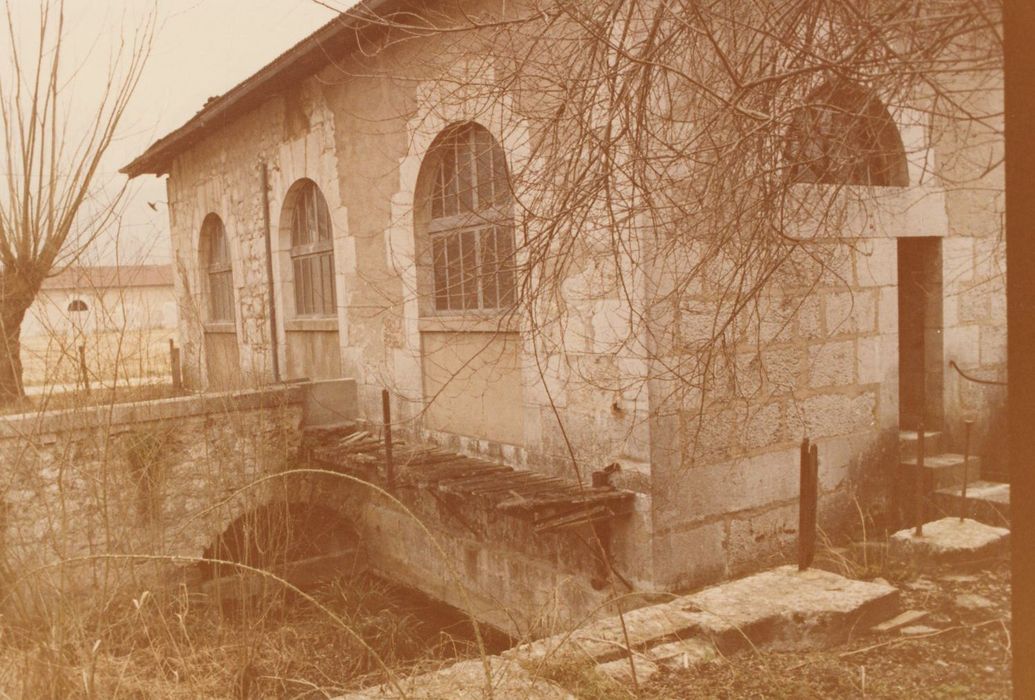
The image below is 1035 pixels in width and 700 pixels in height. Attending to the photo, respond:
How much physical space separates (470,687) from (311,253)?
7171 millimetres

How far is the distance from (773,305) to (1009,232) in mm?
4012

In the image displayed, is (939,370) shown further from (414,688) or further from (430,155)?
(414,688)

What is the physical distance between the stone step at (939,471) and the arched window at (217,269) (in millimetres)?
8535

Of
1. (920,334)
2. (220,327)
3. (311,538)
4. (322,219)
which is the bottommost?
(311,538)

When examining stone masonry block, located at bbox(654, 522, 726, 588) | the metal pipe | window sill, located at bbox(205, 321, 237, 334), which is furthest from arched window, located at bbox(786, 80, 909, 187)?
window sill, located at bbox(205, 321, 237, 334)

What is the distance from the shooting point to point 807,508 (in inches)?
144

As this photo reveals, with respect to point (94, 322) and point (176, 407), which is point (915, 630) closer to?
point (94, 322)

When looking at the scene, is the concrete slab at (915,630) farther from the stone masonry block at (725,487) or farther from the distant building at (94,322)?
the distant building at (94,322)

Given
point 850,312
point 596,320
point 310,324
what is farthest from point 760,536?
point 310,324

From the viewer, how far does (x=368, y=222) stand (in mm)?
7637

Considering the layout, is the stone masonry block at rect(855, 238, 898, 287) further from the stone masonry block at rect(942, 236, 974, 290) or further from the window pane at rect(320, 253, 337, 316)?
the window pane at rect(320, 253, 337, 316)

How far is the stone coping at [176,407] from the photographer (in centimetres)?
588

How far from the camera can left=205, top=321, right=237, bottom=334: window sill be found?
37.0ft

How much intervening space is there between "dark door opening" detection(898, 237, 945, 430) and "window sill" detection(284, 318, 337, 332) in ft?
17.1
